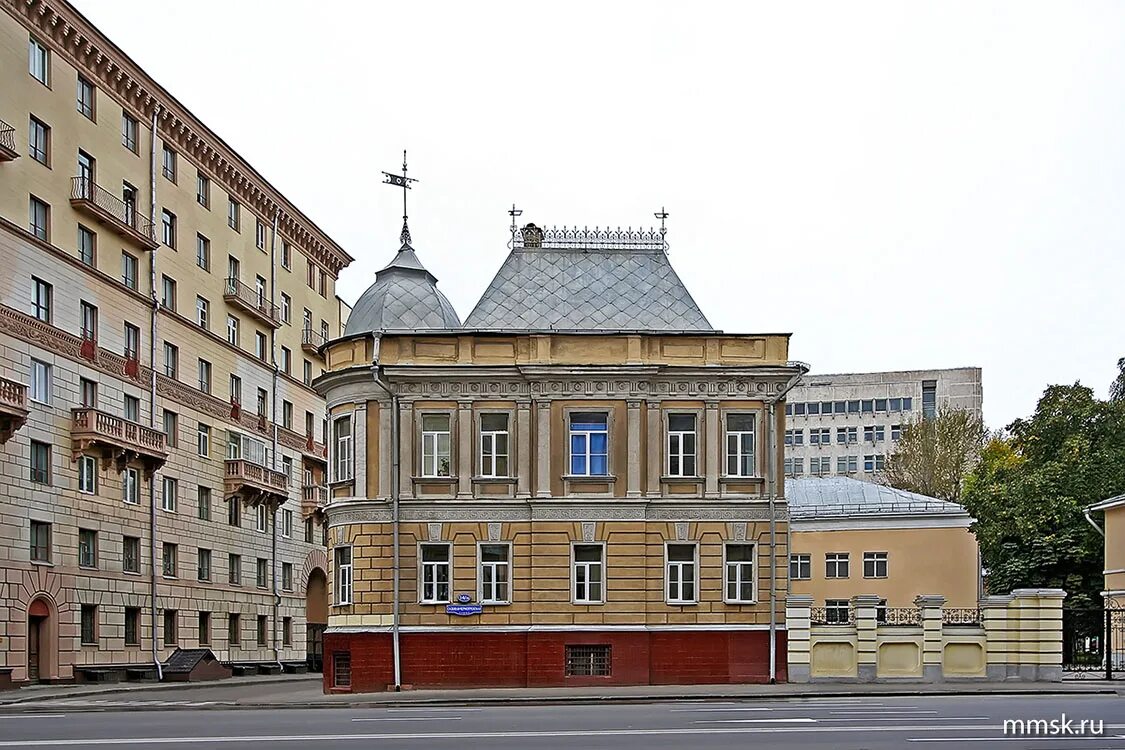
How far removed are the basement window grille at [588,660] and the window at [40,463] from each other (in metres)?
18.6

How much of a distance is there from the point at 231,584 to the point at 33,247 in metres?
20.6

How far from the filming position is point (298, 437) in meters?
70.5

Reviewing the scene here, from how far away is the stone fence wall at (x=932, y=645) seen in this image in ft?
124

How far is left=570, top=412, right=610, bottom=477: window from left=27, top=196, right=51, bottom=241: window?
19.0m

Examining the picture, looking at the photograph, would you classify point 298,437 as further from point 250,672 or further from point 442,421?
point 442,421

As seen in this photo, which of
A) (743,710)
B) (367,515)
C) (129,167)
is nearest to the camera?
(743,710)

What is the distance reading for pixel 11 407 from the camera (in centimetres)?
4294

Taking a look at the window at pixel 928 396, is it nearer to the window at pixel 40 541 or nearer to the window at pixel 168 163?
the window at pixel 168 163

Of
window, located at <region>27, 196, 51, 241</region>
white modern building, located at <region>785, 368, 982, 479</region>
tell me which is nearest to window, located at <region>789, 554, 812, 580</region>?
window, located at <region>27, 196, 51, 241</region>

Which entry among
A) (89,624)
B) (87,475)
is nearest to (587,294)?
(87,475)

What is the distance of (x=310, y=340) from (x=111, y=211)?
2175 centimetres

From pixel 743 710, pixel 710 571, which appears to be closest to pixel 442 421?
pixel 710 571

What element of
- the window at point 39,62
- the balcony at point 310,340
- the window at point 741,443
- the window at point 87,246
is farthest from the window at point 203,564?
the window at point 741,443

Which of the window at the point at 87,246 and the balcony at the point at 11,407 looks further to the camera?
the window at the point at 87,246
